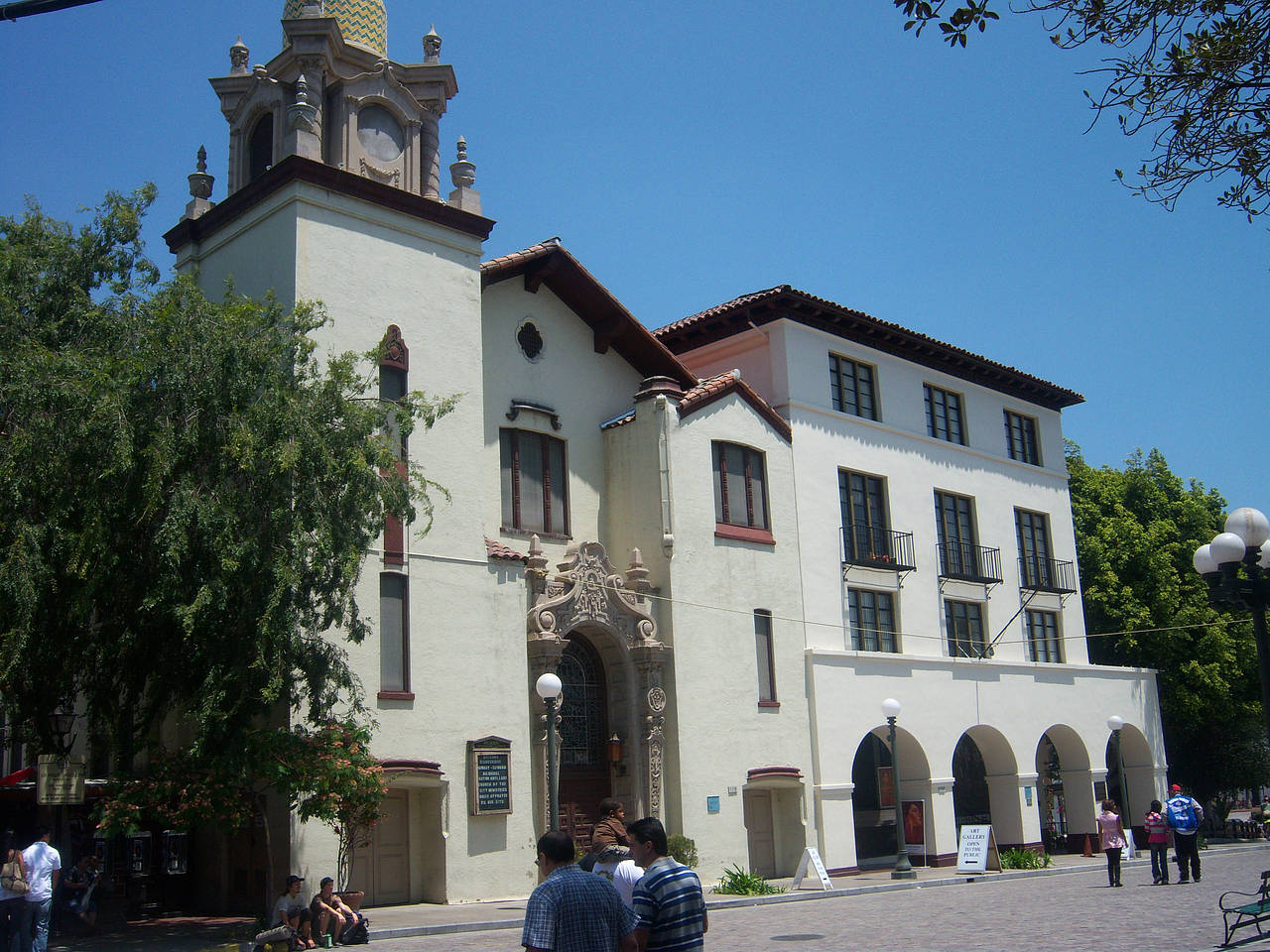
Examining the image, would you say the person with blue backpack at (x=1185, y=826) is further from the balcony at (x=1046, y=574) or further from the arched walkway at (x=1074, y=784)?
the balcony at (x=1046, y=574)

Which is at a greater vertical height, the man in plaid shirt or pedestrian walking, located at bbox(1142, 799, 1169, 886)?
the man in plaid shirt

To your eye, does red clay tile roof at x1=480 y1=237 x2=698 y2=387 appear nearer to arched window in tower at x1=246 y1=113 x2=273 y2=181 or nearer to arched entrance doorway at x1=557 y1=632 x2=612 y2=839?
arched window in tower at x1=246 y1=113 x2=273 y2=181

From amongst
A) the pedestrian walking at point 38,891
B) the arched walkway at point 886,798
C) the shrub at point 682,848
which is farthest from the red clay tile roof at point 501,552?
the arched walkway at point 886,798

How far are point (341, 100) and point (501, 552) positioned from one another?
9.06m

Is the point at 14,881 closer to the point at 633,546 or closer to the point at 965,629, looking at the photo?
the point at 633,546

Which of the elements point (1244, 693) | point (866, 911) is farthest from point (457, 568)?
point (1244, 693)

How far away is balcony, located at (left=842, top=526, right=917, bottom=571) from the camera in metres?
30.3

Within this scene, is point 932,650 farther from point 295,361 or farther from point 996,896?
point 295,361

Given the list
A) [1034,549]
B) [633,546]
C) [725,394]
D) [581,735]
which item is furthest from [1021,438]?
[581,735]

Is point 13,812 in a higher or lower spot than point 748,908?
higher

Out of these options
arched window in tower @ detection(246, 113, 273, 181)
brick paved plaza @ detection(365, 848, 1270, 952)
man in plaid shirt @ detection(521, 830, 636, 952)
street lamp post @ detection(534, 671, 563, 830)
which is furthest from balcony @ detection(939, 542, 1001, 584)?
man in plaid shirt @ detection(521, 830, 636, 952)

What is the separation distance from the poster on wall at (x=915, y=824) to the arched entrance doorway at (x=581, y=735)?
8.67m

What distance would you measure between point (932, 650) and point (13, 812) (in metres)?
20.9

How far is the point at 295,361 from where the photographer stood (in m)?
18.7
